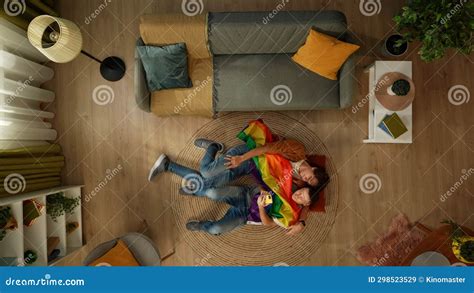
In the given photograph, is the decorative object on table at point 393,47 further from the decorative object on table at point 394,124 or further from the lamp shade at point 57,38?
the lamp shade at point 57,38

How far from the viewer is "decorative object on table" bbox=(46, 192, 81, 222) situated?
9.95ft

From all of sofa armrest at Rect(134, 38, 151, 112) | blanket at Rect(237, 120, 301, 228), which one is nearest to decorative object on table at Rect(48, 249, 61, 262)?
sofa armrest at Rect(134, 38, 151, 112)

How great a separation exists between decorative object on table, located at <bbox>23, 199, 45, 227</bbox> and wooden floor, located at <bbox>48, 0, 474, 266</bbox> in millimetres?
694

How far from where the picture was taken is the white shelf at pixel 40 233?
2611 mm

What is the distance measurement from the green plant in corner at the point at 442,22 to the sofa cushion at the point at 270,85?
74 centimetres

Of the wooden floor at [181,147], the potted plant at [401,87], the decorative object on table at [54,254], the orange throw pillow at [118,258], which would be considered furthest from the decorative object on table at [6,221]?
the potted plant at [401,87]

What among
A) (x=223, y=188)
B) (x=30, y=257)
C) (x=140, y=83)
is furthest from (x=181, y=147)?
(x=30, y=257)

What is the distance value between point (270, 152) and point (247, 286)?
1296 millimetres

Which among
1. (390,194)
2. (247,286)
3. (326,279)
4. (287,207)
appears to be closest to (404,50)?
(390,194)

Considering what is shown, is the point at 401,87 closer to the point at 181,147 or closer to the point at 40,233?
the point at 181,147

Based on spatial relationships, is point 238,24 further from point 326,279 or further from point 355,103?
point 326,279

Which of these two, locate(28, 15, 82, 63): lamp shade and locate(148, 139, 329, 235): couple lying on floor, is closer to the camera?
locate(28, 15, 82, 63): lamp shade

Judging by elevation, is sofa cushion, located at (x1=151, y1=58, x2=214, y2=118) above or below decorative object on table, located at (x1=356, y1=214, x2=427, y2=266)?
above

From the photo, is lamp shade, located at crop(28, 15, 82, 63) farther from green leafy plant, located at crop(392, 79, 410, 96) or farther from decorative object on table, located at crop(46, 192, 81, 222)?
green leafy plant, located at crop(392, 79, 410, 96)
